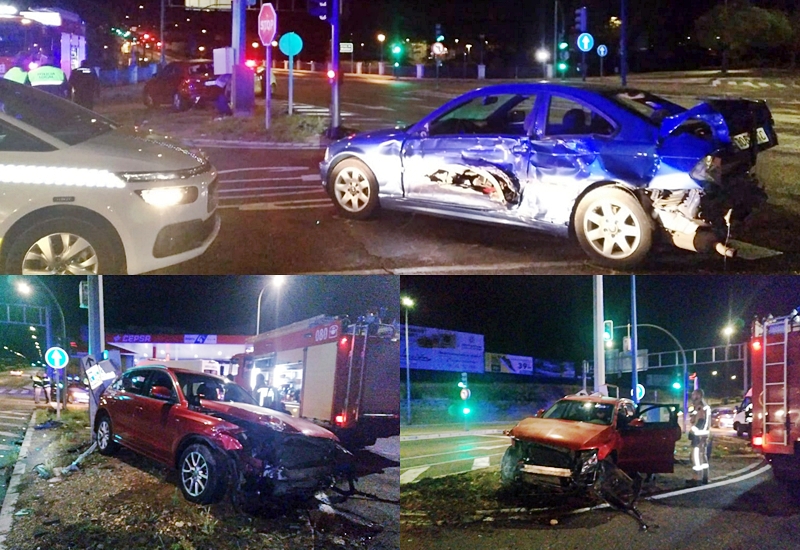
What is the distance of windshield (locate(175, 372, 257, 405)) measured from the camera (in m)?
5.23

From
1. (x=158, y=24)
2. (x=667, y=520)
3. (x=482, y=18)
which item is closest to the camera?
(x=667, y=520)

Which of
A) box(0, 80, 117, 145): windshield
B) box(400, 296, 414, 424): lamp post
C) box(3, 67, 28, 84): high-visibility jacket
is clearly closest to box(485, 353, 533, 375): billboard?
box(400, 296, 414, 424): lamp post

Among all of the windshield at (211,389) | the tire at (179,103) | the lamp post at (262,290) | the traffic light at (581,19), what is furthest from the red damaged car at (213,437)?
the traffic light at (581,19)

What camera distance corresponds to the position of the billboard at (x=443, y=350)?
514cm

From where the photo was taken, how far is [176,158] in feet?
18.4

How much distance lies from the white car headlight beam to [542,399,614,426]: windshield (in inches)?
121

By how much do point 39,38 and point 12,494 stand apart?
7.07m

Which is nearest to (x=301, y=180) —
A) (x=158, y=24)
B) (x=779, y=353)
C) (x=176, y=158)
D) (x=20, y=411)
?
(x=176, y=158)

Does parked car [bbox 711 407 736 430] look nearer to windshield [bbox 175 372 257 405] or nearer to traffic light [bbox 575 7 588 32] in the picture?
windshield [bbox 175 372 257 405]

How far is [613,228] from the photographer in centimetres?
→ 621

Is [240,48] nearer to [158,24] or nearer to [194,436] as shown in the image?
[158,24]

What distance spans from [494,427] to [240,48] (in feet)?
42.0

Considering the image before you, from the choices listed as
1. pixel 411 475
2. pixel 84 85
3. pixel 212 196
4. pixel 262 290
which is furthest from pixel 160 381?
pixel 84 85

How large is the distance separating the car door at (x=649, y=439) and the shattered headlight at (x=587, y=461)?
0.53 ft
